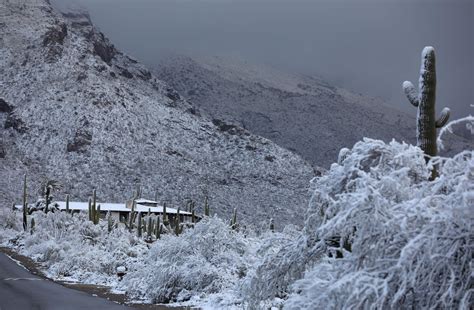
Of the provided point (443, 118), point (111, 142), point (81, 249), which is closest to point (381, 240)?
point (443, 118)

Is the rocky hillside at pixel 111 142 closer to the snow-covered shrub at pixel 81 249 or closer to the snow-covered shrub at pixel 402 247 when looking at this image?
the snow-covered shrub at pixel 81 249

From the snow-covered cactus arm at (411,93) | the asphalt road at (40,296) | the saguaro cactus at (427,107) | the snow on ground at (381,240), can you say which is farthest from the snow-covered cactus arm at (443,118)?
the asphalt road at (40,296)

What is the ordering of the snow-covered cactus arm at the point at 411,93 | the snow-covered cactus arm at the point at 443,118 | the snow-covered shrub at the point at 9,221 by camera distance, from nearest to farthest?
the snow-covered cactus arm at the point at 443,118, the snow-covered cactus arm at the point at 411,93, the snow-covered shrub at the point at 9,221

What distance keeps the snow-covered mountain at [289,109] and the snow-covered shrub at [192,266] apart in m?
106

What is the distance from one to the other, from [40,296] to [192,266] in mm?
4261

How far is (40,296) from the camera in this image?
639 inches

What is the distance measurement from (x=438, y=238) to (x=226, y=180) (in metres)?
74.3

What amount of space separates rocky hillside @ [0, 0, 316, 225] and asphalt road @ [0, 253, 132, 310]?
1976 inches

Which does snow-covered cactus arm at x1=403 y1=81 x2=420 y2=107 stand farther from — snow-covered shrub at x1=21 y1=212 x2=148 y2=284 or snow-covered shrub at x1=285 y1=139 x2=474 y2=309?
snow-covered shrub at x1=21 y1=212 x2=148 y2=284

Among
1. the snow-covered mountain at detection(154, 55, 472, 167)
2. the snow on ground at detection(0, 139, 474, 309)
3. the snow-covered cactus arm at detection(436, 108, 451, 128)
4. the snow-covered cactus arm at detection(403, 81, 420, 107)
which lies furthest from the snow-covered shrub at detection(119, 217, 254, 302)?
the snow-covered mountain at detection(154, 55, 472, 167)

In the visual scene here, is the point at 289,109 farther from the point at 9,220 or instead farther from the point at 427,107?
the point at 427,107

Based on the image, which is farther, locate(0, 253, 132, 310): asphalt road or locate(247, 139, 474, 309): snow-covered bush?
locate(0, 253, 132, 310): asphalt road

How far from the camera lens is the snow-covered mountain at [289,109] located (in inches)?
5364

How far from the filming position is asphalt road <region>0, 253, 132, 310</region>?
47.8 feet
